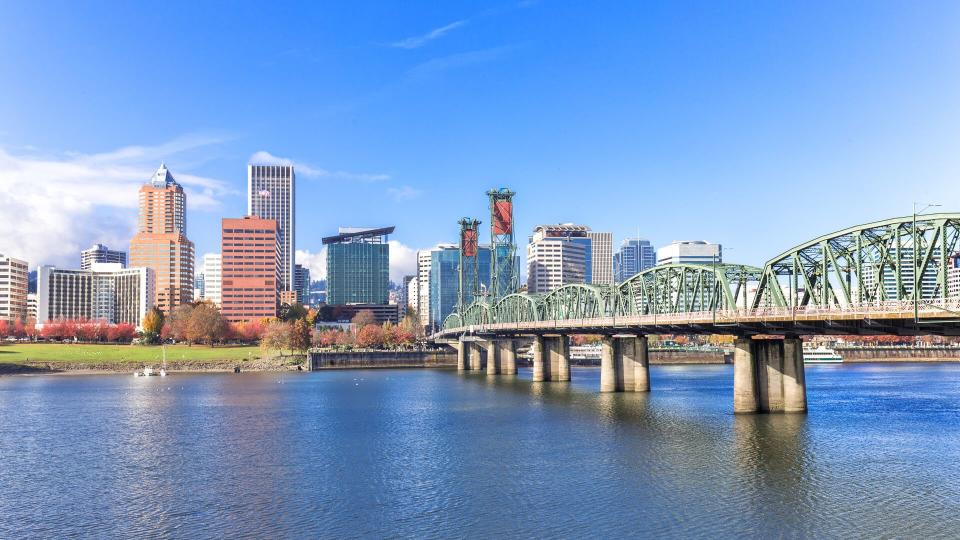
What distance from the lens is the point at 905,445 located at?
7375cm

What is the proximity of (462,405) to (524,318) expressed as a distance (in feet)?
256

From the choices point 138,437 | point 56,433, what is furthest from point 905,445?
point 56,433

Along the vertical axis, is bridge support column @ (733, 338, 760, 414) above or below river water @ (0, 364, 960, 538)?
above

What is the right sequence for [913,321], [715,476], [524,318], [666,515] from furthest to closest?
[524,318] → [913,321] → [715,476] → [666,515]

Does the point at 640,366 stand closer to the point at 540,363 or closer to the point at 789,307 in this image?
the point at 540,363

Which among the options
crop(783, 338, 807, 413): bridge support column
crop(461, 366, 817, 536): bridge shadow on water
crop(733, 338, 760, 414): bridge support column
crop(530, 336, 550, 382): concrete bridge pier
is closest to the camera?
crop(461, 366, 817, 536): bridge shadow on water

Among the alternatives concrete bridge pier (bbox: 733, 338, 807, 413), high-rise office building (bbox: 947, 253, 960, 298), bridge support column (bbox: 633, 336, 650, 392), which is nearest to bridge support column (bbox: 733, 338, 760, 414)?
concrete bridge pier (bbox: 733, 338, 807, 413)

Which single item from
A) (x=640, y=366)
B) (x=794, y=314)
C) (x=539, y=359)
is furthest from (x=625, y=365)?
(x=794, y=314)

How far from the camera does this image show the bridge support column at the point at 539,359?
170 metres

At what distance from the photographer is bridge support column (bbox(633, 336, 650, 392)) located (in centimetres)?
13450

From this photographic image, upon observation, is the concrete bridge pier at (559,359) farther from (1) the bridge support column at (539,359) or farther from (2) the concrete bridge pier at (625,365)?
(2) the concrete bridge pier at (625,365)

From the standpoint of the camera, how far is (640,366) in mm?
135500

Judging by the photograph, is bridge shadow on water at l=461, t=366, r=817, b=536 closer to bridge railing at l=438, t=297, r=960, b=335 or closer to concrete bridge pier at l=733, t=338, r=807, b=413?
concrete bridge pier at l=733, t=338, r=807, b=413

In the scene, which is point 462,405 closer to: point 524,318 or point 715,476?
point 715,476
